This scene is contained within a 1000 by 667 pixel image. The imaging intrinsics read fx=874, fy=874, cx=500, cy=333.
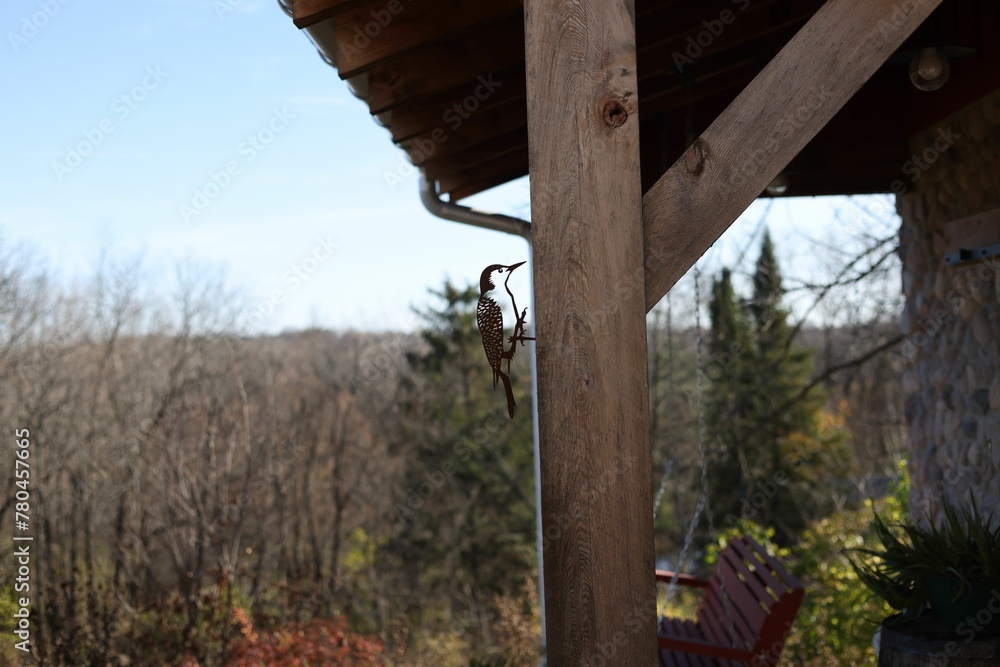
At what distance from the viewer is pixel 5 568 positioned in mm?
6789

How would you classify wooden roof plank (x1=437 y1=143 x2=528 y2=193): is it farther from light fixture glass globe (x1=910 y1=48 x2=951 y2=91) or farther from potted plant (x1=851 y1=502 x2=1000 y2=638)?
potted plant (x1=851 y1=502 x2=1000 y2=638)

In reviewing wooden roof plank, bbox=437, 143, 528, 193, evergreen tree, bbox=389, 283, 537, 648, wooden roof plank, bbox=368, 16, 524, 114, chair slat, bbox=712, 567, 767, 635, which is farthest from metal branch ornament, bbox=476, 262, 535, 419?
evergreen tree, bbox=389, 283, 537, 648

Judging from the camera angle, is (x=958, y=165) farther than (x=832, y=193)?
No

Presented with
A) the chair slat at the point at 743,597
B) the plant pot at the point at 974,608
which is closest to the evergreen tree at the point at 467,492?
the chair slat at the point at 743,597

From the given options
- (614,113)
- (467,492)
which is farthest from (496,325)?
(467,492)

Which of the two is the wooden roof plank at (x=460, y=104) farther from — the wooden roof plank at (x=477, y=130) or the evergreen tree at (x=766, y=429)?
the evergreen tree at (x=766, y=429)

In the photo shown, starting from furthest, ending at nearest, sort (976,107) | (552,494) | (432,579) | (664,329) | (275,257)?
(275,257) < (432,579) < (664,329) < (976,107) < (552,494)

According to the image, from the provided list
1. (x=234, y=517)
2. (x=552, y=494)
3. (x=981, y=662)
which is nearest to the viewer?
(x=552, y=494)

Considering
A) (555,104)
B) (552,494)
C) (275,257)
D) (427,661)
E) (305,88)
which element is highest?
(305,88)

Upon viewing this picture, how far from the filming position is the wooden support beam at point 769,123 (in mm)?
1395

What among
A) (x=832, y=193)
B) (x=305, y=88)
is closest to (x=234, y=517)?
(x=832, y=193)

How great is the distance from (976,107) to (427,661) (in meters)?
7.87

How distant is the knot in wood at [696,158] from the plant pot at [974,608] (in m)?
1.42

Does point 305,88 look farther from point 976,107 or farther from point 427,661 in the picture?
point 976,107
